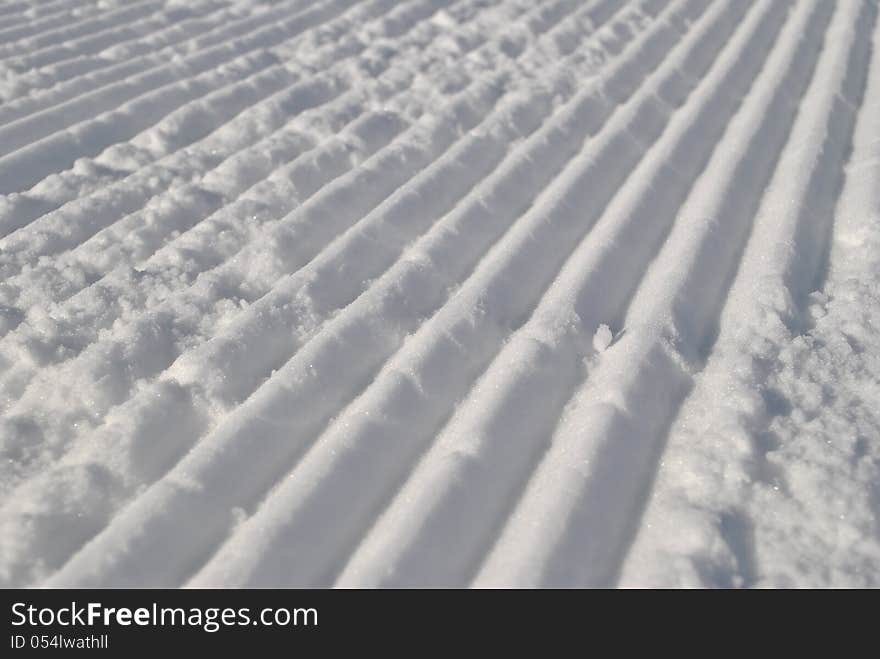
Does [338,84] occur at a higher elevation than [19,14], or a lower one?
lower

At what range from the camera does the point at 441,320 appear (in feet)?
5.64

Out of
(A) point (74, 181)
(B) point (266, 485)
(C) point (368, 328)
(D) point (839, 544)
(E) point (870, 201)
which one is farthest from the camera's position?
(A) point (74, 181)

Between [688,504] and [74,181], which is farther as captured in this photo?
[74,181]

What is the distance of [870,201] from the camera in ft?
6.84

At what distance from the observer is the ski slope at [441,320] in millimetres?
1282

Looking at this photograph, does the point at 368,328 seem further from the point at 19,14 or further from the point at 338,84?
the point at 19,14

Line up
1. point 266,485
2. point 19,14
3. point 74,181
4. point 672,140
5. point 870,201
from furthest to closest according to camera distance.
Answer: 1. point 19,14
2. point 672,140
3. point 74,181
4. point 870,201
5. point 266,485

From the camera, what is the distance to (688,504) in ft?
4.41

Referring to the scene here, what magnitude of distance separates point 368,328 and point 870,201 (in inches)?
56.7

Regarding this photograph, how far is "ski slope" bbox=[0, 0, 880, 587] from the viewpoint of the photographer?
128 cm

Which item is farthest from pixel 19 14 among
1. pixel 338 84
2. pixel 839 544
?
pixel 839 544
